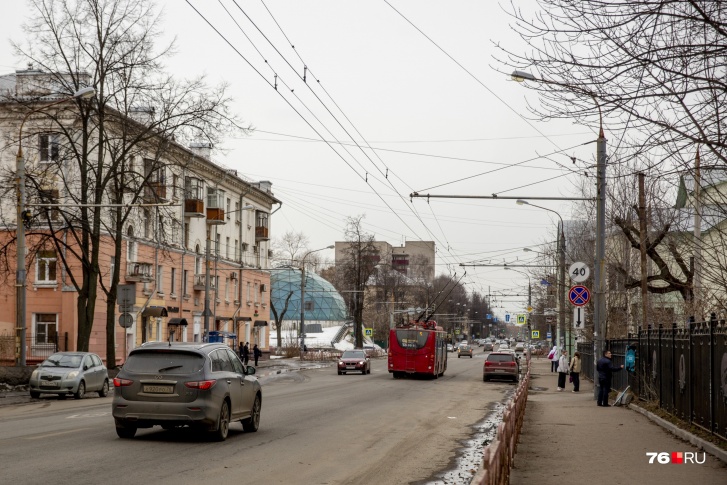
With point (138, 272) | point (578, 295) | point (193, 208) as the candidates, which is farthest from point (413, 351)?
point (578, 295)

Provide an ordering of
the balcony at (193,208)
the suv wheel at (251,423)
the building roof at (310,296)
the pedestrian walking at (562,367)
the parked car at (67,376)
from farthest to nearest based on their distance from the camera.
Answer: the building roof at (310,296), the balcony at (193,208), the pedestrian walking at (562,367), the parked car at (67,376), the suv wheel at (251,423)

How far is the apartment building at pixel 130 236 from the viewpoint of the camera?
122ft

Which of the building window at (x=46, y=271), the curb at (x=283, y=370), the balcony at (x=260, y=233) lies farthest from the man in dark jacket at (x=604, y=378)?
the balcony at (x=260, y=233)

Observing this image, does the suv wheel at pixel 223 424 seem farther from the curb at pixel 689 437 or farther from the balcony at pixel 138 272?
the balcony at pixel 138 272

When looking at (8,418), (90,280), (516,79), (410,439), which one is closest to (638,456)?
(410,439)

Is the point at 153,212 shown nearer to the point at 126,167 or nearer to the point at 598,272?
the point at 126,167

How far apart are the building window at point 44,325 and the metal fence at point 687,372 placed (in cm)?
3239

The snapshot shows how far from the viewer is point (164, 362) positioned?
15.9 m

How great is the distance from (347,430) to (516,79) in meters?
8.51

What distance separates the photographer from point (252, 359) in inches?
2849

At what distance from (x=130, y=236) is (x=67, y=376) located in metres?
24.9

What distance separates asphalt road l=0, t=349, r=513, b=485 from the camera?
11.9 meters

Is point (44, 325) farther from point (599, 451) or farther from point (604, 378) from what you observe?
point (599, 451)

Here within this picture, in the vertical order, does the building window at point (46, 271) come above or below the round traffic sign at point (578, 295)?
above
